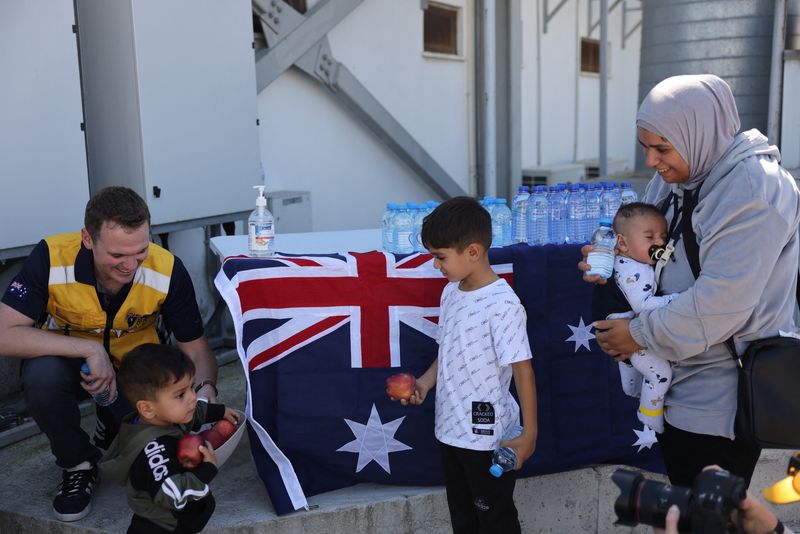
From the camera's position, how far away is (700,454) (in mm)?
2199

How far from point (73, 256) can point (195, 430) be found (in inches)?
34.8

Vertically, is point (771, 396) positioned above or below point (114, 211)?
below

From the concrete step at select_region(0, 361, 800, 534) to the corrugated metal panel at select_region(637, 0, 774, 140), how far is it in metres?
4.29

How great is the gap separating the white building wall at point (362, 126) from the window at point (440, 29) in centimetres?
13

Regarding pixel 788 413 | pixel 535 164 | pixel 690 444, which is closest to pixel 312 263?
pixel 690 444

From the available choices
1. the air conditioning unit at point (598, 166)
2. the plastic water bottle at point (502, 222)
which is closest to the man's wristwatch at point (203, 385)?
the plastic water bottle at point (502, 222)

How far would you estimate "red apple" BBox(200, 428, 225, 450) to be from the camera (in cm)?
291

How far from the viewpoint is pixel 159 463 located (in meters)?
2.49

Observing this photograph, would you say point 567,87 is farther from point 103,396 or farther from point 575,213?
point 103,396

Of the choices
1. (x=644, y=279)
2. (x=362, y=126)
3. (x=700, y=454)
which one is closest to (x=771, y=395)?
(x=700, y=454)

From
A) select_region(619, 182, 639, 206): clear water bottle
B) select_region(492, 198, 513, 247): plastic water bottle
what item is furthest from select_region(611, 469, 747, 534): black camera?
select_region(619, 182, 639, 206): clear water bottle

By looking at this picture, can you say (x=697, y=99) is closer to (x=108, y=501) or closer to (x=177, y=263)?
(x=177, y=263)

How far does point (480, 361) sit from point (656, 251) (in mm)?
662

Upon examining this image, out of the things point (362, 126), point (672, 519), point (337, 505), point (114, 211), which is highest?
point (362, 126)
